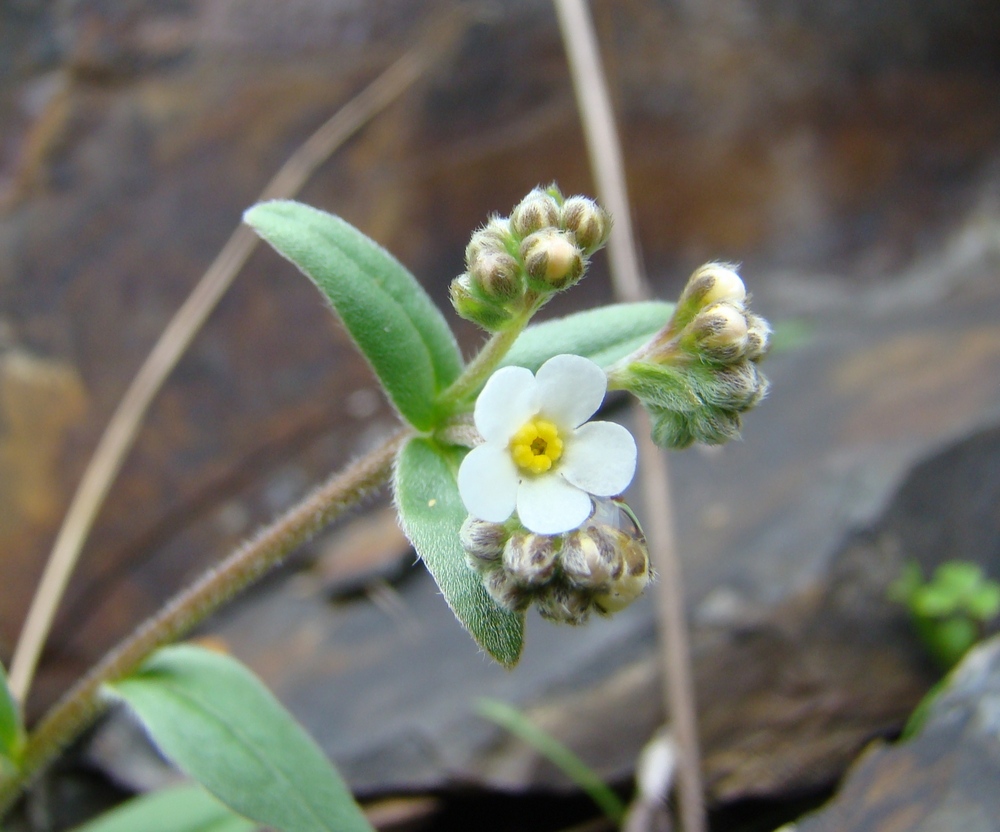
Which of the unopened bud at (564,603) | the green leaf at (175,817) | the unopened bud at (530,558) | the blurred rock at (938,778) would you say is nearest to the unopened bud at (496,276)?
the unopened bud at (530,558)

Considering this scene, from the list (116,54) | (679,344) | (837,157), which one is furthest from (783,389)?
(116,54)

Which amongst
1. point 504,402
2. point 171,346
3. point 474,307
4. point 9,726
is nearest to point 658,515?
point 474,307

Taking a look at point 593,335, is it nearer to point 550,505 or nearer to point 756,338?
point 756,338

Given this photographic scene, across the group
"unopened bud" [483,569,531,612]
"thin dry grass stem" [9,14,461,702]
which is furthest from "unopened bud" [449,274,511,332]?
"thin dry grass stem" [9,14,461,702]

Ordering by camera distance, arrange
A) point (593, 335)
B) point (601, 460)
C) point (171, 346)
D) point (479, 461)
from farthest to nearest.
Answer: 1. point (171, 346)
2. point (593, 335)
3. point (601, 460)
4. point (479, 461)

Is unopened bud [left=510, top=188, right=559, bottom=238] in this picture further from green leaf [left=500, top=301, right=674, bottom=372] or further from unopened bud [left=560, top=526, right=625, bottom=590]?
unopened bud [left=560, top=526, right=625, bottom=590]

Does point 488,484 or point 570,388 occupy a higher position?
point 570,388

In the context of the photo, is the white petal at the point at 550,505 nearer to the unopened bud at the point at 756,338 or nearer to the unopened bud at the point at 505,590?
the unopened bud at the point at 505,590
